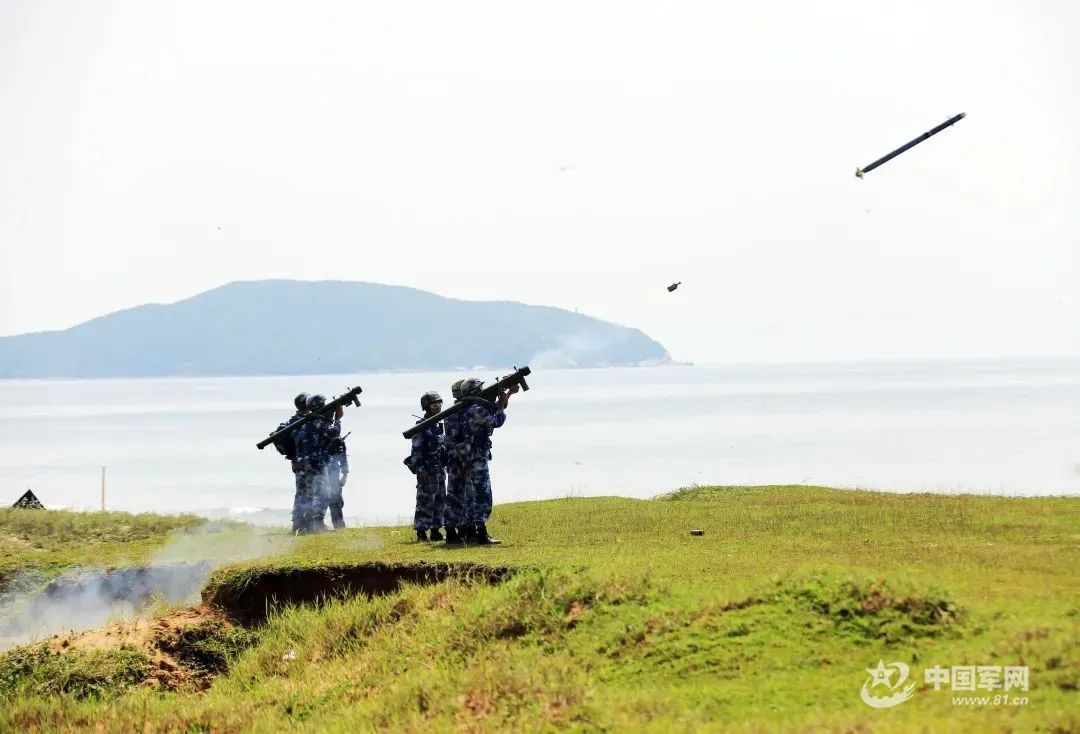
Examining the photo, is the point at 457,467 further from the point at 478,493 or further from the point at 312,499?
the point at 312,499

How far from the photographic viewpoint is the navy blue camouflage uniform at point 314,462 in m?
28.5

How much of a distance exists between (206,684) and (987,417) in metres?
125

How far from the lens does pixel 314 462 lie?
28.5m

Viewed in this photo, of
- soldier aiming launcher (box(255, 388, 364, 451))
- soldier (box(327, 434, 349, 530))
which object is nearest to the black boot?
soldier (box(327, 434, 349, 530))

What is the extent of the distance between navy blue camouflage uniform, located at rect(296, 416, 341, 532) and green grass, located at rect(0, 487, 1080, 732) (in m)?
5.40

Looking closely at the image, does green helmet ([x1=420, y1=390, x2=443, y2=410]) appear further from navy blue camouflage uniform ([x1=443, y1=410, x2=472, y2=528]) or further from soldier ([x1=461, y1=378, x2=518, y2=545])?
soldier ([x1=461, y1=378, x2=518, y2=545])

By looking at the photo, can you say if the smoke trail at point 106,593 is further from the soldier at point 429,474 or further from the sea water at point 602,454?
the sea water at point 602,454

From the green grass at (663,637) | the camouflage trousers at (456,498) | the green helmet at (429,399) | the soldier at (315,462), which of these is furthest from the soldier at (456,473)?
the soldier at (315,462)

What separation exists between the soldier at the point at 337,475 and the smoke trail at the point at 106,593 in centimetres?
419

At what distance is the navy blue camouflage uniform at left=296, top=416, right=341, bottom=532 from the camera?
28484 millimetres

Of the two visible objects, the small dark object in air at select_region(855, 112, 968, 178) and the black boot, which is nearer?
the black boot

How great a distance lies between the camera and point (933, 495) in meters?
28.4

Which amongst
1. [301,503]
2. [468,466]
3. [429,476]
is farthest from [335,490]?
[468,466]

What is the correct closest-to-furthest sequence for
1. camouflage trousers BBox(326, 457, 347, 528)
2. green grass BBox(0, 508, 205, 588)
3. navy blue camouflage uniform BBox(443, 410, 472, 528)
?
navy blue camouflage uniform BBox(443, 410, 472, 528) < green grass BBox(0, 508, 205, 588) < camouflage trousers BBox(326, 457, 347, 528)
